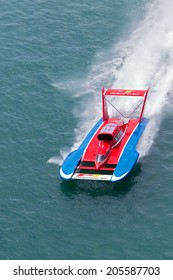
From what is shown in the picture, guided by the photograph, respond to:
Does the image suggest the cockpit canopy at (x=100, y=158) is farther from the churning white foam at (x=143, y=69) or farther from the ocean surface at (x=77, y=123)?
the churning white foam at (x=143, y=69)

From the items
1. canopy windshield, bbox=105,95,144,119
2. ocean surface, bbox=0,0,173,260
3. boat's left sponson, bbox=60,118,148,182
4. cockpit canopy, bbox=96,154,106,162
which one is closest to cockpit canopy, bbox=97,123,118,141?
boat's left sponson, bbox=60,118,148,182

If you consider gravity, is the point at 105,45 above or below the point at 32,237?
above

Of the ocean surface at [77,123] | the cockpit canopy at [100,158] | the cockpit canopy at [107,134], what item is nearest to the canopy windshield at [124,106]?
the ocean surface at [77,123]

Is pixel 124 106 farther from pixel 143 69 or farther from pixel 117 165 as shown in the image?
pixel 117 165

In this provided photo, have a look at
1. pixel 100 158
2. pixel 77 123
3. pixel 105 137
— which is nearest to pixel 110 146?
pixel 105 137

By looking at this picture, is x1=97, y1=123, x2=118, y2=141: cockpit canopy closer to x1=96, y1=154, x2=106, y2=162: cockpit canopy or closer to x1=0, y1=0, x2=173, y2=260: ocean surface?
x1=96, y1=154, x2=106, y2=162: cockpit canopy
